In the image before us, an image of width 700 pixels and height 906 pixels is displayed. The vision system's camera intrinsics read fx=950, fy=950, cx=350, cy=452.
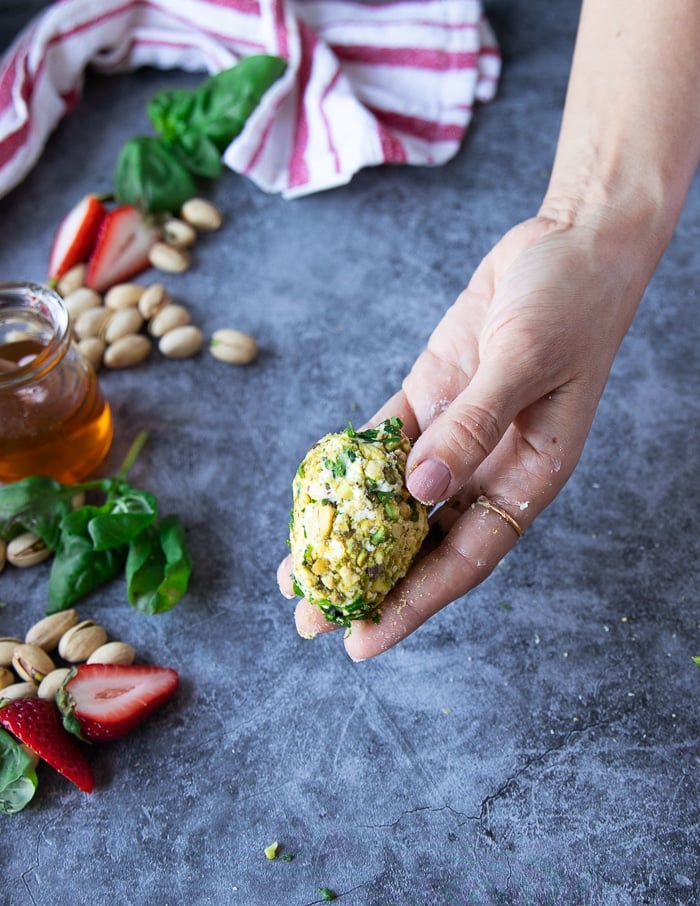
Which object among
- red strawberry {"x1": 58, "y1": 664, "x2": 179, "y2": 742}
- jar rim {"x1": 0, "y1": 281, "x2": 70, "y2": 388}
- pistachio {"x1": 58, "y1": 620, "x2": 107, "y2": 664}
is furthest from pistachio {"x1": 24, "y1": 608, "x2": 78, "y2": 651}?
jar rim {"x1": 0, "y1": 281, "x2": 70, "y2": 388}

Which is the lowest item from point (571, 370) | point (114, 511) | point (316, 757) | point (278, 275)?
point (316, 757)

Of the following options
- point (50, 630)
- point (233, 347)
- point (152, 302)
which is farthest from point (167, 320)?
point (50, 630)

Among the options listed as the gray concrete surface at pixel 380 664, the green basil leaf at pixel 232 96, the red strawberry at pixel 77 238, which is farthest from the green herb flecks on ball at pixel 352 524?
the green basil leaf at pixel 232 96

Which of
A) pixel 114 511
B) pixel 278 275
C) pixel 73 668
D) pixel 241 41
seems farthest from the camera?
pixel 241 41

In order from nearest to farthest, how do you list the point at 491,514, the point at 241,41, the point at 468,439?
the point at 468,439 → the point at 491,514 → the point at 241,41

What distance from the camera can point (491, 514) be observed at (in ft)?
4.77

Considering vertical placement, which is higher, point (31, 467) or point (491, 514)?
point (491, 514)

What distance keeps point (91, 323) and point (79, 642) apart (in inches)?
29.6

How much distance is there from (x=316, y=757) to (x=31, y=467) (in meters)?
0.77

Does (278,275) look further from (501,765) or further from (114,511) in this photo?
(501,765)

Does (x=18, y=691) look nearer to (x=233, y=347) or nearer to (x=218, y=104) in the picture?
(x=233, y=347)

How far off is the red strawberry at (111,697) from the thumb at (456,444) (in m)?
0.62

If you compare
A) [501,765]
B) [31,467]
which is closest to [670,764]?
[501,765]

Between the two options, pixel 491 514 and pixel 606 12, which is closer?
pixel 491 514
